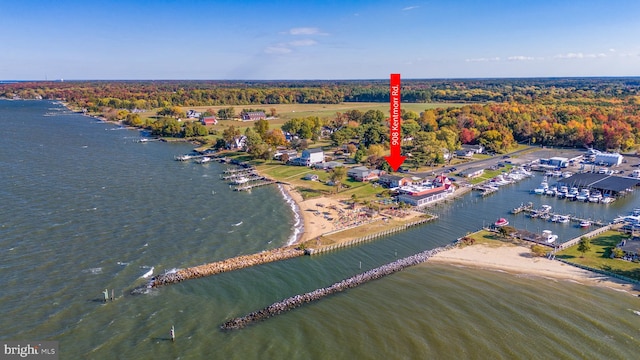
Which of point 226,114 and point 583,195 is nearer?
point 583,195

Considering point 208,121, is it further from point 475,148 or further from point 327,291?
point 327,291

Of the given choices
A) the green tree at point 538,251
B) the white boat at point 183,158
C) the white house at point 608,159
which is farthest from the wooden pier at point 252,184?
the white house at point 608,159

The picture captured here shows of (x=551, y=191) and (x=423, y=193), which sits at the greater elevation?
(x=423, y=193)

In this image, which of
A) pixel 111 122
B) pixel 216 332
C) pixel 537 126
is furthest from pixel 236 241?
pixel 111 122

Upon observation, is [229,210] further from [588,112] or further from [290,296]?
[588,112]

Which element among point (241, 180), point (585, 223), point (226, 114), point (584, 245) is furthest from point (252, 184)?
point (226, 114)

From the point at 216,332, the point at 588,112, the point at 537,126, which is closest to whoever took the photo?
the point at 216,332

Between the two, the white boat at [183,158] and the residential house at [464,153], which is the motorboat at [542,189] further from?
the white boat at [183,158]
